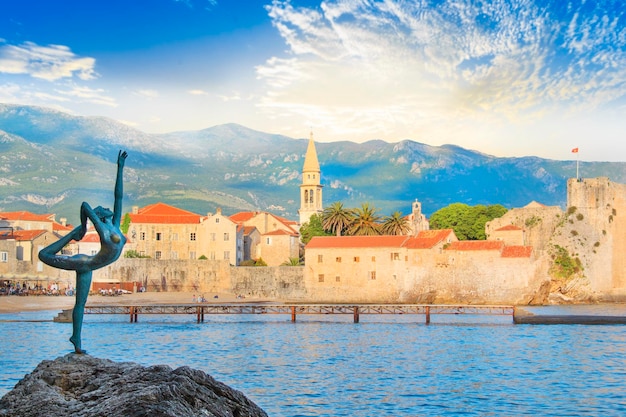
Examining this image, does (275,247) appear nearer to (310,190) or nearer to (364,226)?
(364,226)

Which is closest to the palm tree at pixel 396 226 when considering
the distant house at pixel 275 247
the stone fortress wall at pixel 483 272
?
the stone fortress wall at pixel 483 272

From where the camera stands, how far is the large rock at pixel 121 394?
873 centimetres

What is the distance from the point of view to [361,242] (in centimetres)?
7219

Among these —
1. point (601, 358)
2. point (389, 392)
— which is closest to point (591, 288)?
point (601, 358)

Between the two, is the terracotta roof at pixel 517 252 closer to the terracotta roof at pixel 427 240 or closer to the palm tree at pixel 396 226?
the terracotta roof at pixel 427 240

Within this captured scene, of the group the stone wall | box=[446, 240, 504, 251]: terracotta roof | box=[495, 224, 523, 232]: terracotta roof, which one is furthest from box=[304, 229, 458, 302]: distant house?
the stone wall

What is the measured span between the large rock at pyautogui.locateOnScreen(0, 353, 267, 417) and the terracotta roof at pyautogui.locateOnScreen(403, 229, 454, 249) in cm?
6046

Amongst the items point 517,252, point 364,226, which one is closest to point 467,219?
point 364,226

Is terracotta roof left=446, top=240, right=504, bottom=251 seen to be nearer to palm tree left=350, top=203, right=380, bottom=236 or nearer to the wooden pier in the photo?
the wooden pier

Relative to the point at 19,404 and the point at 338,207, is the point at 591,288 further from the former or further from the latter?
the point at 19,404

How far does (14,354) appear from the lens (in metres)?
36.0

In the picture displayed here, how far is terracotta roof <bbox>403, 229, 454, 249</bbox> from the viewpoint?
70.6 meters

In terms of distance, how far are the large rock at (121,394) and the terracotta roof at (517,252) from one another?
6058 centimetres

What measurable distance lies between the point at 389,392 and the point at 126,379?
19.2 metres
